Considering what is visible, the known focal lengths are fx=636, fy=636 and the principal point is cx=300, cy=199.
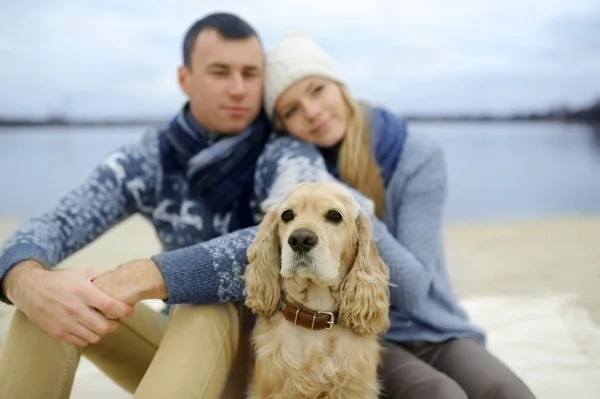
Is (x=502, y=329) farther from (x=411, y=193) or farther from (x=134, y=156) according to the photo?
(x=134, y=156)

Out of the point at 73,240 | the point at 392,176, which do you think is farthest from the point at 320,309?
the point at 73,240

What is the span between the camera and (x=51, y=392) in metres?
1.80

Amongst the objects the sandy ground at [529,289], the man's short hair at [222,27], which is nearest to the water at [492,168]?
the sandy ground at [529,289]

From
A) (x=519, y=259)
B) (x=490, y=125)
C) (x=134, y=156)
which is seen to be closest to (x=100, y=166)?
(x=134, y=156)

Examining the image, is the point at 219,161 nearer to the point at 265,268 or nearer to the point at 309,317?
the point at 265,268

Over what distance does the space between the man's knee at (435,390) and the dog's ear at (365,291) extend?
11.1 inches

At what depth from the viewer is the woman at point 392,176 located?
2.00 metres

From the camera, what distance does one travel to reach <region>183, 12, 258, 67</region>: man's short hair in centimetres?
223

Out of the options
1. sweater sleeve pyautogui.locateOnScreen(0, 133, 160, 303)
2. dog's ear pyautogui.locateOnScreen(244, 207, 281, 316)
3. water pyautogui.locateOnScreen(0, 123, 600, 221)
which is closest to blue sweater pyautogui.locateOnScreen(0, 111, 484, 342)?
sweater sleeve pyautogui.locateOnScreen(0, 133, 160, 303)

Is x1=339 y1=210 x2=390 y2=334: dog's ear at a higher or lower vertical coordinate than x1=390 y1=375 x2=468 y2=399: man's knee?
higher

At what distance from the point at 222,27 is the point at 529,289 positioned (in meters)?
3.06

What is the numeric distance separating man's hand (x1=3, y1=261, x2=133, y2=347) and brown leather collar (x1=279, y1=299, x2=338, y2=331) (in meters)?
0.44

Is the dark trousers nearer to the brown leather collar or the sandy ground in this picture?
the brown leather collar

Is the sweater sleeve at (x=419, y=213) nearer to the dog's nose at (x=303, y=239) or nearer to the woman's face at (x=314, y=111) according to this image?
the woman's face at (x=314, y=111)
